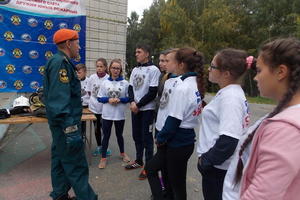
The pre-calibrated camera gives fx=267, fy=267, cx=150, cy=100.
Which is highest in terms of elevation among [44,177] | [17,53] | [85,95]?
[17,53]

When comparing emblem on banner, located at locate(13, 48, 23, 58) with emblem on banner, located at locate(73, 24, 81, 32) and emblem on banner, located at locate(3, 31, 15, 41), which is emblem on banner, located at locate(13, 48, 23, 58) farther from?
emblem on banner, located at locate(73, 24, 81, 32)

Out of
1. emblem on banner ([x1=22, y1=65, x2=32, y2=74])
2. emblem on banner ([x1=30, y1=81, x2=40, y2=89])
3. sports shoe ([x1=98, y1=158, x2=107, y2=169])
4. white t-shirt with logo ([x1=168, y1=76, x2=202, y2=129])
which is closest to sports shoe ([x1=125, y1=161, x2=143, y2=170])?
sports shoe ([x1=98, y1=158, x2=107, y2=169])

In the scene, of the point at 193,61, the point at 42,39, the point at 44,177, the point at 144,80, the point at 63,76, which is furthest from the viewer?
the point at 42,39

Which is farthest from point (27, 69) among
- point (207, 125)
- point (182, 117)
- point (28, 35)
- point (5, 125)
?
point (207, 125)

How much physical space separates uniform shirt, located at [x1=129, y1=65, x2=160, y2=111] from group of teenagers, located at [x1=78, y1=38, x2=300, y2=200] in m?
0.02

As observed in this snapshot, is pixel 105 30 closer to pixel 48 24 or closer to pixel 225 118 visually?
pixel 48 24

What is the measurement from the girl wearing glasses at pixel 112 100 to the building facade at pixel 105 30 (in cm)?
398

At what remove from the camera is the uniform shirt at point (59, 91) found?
2.68m

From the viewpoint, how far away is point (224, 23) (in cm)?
2462

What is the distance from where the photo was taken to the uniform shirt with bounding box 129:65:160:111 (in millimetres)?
4035

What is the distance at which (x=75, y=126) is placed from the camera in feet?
9.16

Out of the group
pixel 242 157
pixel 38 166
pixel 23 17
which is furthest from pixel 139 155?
pixel 23 17

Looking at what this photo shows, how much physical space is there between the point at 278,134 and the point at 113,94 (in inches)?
142

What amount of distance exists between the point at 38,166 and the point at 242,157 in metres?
3.90
